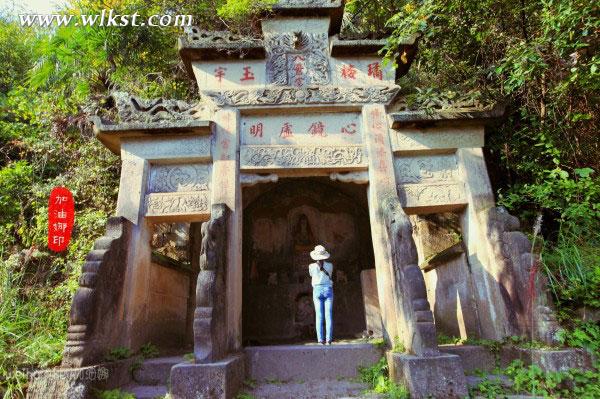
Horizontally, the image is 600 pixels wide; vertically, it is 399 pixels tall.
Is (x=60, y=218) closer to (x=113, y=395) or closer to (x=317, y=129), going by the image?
(x=113, y=395)

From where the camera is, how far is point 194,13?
7.70m

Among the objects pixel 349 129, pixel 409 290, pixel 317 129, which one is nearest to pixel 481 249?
pixel 409 290

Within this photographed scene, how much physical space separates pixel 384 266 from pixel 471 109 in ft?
8.98

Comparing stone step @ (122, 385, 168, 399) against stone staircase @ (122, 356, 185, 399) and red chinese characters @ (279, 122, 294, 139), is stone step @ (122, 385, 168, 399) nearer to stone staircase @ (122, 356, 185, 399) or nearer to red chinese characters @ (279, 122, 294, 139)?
stone staircase @ (122, 356, 185, 399)

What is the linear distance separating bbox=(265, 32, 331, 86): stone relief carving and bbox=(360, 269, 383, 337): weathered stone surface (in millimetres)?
3876

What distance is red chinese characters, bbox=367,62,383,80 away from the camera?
5.86 m

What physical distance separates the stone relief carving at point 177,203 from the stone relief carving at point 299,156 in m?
0.78

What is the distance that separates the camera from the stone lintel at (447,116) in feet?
17.5

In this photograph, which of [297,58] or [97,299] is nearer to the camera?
[97,299]

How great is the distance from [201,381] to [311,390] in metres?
1.28

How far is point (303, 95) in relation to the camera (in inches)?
220

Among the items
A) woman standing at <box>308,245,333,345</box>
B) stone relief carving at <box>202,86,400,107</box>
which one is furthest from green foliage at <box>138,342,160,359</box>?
stone relief carving at <box>202,86,400,107</box>

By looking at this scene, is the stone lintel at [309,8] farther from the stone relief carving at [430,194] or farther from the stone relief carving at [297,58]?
the stone relief carving at [430,194]

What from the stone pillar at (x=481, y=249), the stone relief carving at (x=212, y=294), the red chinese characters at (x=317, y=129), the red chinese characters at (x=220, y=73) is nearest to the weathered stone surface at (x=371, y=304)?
the stone pillar at (x=481, y=249)
